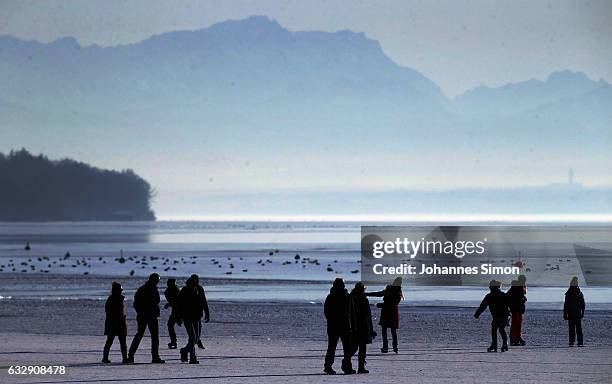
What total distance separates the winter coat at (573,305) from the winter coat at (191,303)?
31.9ft

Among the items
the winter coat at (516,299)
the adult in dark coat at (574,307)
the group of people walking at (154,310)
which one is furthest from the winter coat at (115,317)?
the adult in dark coat at (574,307)

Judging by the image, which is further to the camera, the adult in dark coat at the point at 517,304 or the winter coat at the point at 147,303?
the adult in dark coat at the point at 517,304

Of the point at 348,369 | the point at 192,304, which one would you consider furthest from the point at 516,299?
the point at 192,304

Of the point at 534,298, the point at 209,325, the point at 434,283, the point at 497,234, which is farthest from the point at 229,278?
the point at 497,234

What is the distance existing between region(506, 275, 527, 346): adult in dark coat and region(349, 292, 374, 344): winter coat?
6.90 meters

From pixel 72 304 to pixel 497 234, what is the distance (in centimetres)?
11854

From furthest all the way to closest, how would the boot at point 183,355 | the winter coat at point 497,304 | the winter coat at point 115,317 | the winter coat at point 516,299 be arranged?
the winter coat at point 516,299, the winter coat at point 497,304, the boot at point 183,355, the winter coat at point 115,317

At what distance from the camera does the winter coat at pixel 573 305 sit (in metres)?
28.0

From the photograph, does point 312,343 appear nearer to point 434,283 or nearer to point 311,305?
point 311,305

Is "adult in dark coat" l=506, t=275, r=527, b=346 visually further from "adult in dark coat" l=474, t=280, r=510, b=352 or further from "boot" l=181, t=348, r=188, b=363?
"boot" l=181, t=348, r=188, b=363

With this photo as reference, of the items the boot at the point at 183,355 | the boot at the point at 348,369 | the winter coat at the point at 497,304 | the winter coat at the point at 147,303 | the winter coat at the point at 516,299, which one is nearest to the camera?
the boot at the point at 348,369

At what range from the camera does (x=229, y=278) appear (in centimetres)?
6141

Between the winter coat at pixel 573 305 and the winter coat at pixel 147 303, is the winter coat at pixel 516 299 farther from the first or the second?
the winter coat at pixel 147 303

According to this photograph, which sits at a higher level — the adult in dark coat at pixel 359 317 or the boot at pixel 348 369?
the adult in dark coat at pixel 359 317
